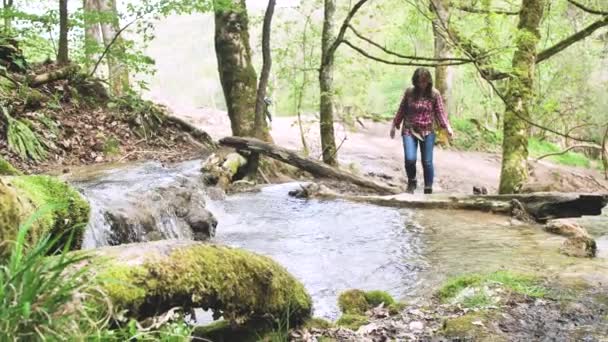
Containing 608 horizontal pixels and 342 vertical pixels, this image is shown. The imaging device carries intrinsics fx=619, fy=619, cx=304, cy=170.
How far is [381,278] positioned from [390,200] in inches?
127

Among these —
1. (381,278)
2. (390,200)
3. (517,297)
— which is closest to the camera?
(517,297)

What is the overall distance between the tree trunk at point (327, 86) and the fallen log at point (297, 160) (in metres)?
1.67

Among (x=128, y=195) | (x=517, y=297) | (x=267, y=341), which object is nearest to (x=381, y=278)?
(x=517, y=297)

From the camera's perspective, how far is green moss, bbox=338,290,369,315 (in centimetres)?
402

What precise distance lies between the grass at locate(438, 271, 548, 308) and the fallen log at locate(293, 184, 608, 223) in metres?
3.09

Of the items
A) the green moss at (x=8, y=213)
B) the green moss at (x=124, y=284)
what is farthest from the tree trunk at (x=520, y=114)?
the green moss at (x=8, y=213)

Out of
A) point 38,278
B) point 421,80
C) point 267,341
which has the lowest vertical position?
point 267,341

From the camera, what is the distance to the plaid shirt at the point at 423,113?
8820 millimetres

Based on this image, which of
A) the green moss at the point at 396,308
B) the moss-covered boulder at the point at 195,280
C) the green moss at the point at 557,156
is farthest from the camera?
the green moss at the point at 557,156

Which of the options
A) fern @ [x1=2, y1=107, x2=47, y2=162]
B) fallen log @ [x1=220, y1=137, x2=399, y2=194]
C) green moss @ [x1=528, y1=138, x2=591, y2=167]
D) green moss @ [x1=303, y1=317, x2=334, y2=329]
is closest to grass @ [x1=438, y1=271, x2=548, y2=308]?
green moss @ [x1=303, y1=317, x2=334, y2=329]

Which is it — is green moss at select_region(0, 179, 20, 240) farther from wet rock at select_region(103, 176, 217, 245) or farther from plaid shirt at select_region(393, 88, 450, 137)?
plaid shirt at select_region(393, 88, 450, 137)

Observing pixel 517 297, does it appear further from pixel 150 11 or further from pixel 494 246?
pixel 150 11

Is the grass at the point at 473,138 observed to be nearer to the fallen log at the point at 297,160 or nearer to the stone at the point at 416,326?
the fallen log at the point at 297,160

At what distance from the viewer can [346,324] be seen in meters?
3.58
